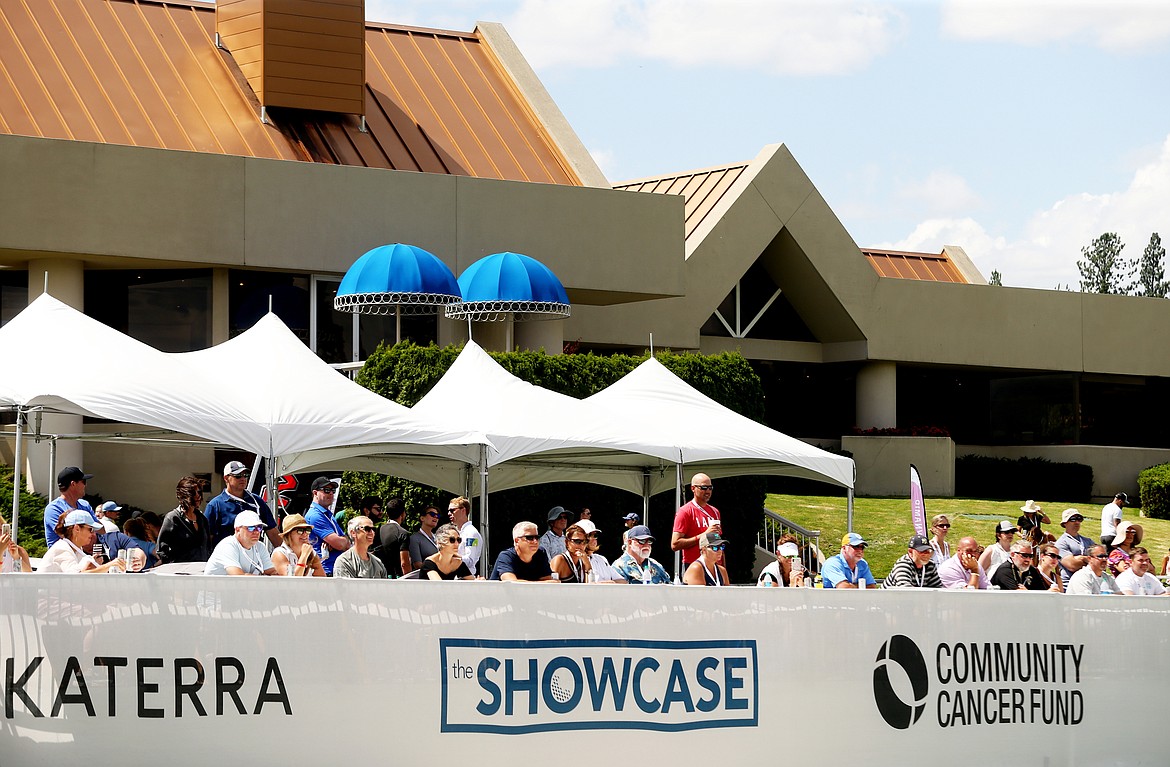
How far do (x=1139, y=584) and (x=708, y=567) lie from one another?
470 cm

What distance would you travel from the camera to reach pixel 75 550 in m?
10.5

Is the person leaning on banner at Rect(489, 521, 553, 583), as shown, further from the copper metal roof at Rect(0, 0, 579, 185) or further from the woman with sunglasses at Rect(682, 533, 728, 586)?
the copper metal roof at Rect(0, 0, 579, 185)

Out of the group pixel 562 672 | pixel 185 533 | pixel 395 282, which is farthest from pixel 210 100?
pixel 562 672

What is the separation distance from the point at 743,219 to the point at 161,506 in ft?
44.9

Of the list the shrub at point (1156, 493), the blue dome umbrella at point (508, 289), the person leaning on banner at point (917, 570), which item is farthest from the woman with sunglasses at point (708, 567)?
the shrub at point (1156, 493)

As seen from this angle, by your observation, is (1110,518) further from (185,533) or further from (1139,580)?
(185,533)

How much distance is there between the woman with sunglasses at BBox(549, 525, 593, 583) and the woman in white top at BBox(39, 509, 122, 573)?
3.32 metres

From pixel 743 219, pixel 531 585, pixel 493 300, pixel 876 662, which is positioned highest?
pixel 743 219

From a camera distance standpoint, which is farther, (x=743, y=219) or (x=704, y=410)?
(x=743, y=219)

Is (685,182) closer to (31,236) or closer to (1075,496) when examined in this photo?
(1075,496)

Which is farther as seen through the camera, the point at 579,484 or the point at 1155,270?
the point at 1155,270

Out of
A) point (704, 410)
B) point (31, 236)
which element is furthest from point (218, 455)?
point (704, 410)

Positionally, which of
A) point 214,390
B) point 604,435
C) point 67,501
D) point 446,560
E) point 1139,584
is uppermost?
point 214,390

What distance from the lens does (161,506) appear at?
2212cm
